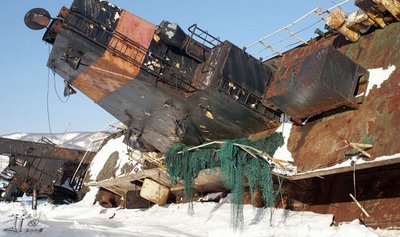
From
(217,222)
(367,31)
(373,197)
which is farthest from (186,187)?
(367,31)

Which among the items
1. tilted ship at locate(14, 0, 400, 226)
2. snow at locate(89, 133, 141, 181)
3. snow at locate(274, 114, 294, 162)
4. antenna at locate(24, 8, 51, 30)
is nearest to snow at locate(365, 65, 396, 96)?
tilted ship at locate(14, 0, 400, 226)

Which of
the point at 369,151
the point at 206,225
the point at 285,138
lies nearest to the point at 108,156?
the point at 206,225

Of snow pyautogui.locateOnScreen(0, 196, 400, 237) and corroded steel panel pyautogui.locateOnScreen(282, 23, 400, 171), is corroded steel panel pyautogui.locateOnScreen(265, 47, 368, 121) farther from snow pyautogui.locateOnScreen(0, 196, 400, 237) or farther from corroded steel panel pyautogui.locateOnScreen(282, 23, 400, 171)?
snow pyautogui.locateOnScreen(0, 196, 400, 237)

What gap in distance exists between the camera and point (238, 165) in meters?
10.4

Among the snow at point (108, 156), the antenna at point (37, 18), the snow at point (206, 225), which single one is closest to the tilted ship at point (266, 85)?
the antenna at point (37, 18)

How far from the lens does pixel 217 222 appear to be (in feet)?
39.4

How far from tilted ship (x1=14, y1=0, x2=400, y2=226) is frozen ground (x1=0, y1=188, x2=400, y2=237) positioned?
0.61 meters

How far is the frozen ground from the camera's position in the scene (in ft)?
28.2

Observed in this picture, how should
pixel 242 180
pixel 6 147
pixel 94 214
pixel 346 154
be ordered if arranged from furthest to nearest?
1. pixel 6 147
2. pixel 94 214
3. pixel 242 180
4. pixel 346 154

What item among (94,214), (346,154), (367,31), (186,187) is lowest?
(94,214)

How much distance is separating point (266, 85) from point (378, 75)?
11.1 ft

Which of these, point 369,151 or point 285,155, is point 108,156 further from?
point 369,151

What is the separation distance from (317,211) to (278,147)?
220 centimetres

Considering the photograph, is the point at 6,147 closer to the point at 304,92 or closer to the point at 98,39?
the point at 98,39
